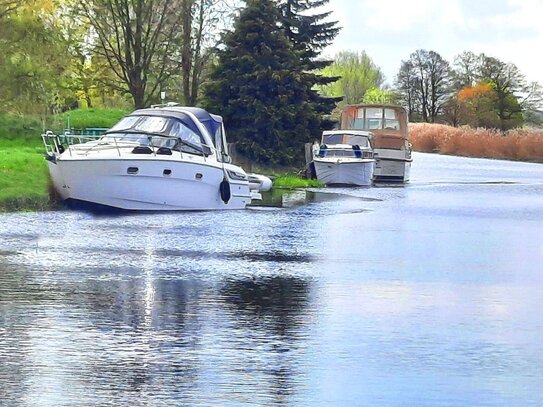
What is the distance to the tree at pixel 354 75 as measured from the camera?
125375 mm

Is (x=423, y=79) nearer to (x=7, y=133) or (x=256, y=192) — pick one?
(x=7, y=133)

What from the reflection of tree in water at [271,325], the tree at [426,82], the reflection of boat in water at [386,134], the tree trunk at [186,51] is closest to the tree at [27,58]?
the tree trunk at [186,51]

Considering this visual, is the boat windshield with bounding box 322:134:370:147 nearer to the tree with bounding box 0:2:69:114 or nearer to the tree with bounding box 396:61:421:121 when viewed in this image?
the tree with bounding box 0:2:69:114

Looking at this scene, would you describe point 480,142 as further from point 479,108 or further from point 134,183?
point 134,183

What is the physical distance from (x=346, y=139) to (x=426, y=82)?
8237 cm

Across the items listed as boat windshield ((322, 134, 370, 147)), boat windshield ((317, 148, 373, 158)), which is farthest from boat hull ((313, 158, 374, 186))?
boat windshield ((322, 134, 370, 147))

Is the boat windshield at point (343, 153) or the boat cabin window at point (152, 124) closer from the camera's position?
the boat cabin window at point (152, 124)

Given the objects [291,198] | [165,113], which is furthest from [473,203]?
[165,113]

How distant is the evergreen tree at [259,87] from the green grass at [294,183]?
3.26m

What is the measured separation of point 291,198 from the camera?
3603 cm

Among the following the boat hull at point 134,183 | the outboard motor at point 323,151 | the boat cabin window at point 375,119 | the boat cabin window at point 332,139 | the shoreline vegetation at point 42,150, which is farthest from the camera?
the boat cabin window at point 375,119

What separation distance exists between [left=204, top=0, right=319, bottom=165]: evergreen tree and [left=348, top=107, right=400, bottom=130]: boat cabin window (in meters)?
3.61

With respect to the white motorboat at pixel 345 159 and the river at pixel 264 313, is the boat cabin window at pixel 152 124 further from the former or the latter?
the white motorboat at pixel 345 159

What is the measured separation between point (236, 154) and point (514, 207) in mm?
16661
